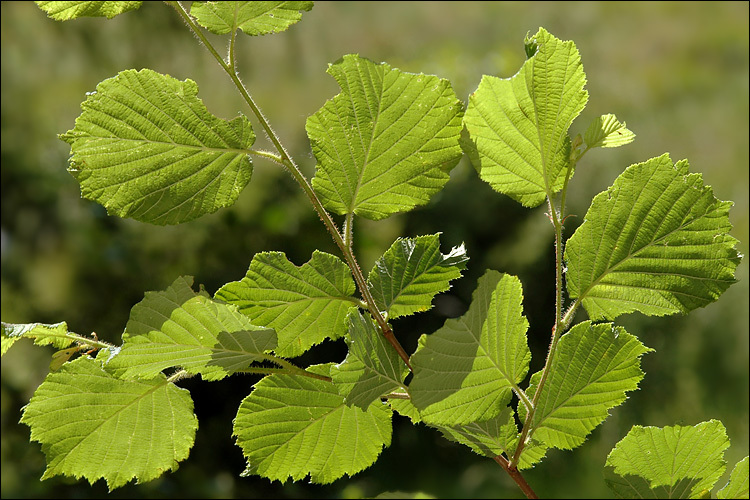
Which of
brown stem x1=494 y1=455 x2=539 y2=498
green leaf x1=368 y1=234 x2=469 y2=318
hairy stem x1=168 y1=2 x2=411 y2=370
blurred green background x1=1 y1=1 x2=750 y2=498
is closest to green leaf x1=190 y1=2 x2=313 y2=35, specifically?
hairy stem x1=168 y1=2 x2=411 y2=370

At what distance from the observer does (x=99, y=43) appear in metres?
3.02

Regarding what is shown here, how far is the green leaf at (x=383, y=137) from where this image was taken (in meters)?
0.31

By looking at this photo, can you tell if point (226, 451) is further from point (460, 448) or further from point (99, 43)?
point (99, 43)

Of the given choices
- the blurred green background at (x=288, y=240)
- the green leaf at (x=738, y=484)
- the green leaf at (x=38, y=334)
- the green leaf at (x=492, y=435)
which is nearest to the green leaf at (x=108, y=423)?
the green leaf at (x=38, y=334)

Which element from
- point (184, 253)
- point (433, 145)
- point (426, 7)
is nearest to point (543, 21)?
point (426, 7)

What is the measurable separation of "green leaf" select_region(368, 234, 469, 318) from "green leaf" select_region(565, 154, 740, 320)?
0.19ft

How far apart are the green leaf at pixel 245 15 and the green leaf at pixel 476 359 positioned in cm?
14

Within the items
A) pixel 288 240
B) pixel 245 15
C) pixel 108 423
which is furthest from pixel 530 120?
pixel 288 240

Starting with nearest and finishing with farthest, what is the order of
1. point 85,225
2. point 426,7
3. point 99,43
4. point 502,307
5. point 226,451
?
point 502,307 → point 226,451 → point 85,225 → point 99,43 → point 426,7

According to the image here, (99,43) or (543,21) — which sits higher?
(99,43)

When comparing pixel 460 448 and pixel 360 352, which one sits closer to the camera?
pixel 360 352

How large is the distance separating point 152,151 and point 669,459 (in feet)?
0.91

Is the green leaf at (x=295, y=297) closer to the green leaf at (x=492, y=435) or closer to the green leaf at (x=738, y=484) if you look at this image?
the green leaf at (x=492, y=435)

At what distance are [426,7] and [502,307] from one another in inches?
162
